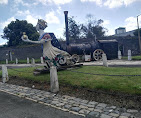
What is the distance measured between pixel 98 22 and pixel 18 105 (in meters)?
35.3

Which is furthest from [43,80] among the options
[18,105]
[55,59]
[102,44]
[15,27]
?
[15,27]

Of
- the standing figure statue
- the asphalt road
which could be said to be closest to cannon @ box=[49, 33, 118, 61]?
the standing figure statue

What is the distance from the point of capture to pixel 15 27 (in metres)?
35.3

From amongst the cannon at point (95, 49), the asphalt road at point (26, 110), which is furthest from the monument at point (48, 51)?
the cannon at point (95, 49)

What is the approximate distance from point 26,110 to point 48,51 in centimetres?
432

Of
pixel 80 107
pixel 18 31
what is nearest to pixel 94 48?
pixel 80 107

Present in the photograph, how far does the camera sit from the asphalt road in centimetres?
361

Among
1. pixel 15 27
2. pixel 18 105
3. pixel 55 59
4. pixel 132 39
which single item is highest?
pixel 15 27

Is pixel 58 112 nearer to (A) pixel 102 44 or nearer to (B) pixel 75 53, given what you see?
(B) pixel 75 53

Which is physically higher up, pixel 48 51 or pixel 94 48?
pixel 94 48

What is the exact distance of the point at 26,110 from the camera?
3.99m

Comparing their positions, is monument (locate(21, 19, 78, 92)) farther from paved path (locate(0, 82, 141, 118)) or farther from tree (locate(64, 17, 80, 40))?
tree (locate(64, 17, 80, 40))

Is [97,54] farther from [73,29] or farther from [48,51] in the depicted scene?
[73,29]

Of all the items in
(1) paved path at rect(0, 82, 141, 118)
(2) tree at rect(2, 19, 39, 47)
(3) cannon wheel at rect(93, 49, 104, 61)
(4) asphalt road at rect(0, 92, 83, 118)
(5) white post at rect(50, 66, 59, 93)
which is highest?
(2) tree at rect(2, 19, 39, 47)
